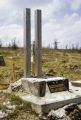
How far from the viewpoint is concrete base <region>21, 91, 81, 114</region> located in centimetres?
713

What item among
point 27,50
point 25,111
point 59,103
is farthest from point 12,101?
point 27,50

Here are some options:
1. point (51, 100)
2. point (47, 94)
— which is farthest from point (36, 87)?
point (51, 100)

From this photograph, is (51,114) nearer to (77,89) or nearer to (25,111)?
(25,111)

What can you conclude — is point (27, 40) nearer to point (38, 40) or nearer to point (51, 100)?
point (38, 40)

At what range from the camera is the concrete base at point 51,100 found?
7.13 meters

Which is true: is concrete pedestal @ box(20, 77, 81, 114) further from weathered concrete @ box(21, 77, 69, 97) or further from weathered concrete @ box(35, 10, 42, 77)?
weathered concrete @ box(35, 10, 42, 77)

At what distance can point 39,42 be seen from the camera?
901 centimetres

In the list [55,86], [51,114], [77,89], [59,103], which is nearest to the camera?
[51,114]

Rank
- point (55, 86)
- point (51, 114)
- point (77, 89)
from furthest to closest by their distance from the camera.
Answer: point (77, 89) → point (55, 86) → point (51, 114)

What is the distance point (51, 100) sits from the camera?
742 cm

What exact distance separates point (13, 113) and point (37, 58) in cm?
251

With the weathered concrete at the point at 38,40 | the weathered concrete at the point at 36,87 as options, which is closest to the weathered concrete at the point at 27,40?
the weathered concrete at the point at 38,40

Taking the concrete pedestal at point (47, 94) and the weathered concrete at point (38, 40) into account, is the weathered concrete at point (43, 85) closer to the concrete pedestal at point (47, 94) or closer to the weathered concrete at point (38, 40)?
the concrete pedestal at point (47, 94)

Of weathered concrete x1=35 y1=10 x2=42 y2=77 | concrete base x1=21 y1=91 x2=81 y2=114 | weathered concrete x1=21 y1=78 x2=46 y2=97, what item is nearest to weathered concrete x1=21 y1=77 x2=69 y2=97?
weathered concrete x1=21 y1=78 x2=46 y2=97
